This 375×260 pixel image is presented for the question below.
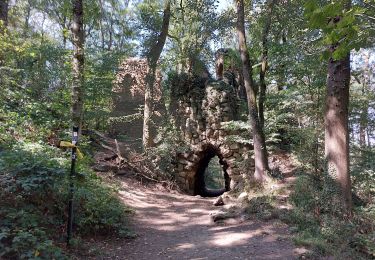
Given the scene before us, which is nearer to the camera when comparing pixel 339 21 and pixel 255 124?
pixel 339 21

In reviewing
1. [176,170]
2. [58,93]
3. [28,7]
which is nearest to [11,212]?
[58,93]

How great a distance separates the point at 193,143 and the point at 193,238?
774 centimetres

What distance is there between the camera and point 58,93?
8.80 metres

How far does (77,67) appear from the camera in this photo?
7426mm

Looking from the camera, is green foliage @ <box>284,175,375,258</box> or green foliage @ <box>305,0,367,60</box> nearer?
green foliage @ <box>305,0,367,60</box>

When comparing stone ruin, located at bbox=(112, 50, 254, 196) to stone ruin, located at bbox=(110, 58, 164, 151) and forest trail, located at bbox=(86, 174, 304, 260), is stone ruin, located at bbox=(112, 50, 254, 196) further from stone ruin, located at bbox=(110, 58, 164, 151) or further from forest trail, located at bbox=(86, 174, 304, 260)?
forest trail, located at bbox=(86, 174, 304, 260)

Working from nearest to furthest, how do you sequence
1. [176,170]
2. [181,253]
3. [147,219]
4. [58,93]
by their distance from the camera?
[181,253] < [147,219] < [58,93] < [176,170]

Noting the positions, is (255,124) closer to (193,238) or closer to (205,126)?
(205,126)

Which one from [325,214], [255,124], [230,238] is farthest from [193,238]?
[255,124]

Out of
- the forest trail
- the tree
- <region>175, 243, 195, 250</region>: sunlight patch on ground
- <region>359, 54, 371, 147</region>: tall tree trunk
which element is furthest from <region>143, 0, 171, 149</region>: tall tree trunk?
<region>359, 54, 371, 147</region>: tall tree trunk

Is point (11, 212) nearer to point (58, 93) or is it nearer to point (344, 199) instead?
point (58, 93)

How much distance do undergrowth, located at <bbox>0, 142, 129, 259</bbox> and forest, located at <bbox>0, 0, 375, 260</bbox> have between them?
0.09 feet

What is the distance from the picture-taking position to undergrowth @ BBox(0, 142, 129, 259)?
12.2 ft

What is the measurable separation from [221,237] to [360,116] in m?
10.6
